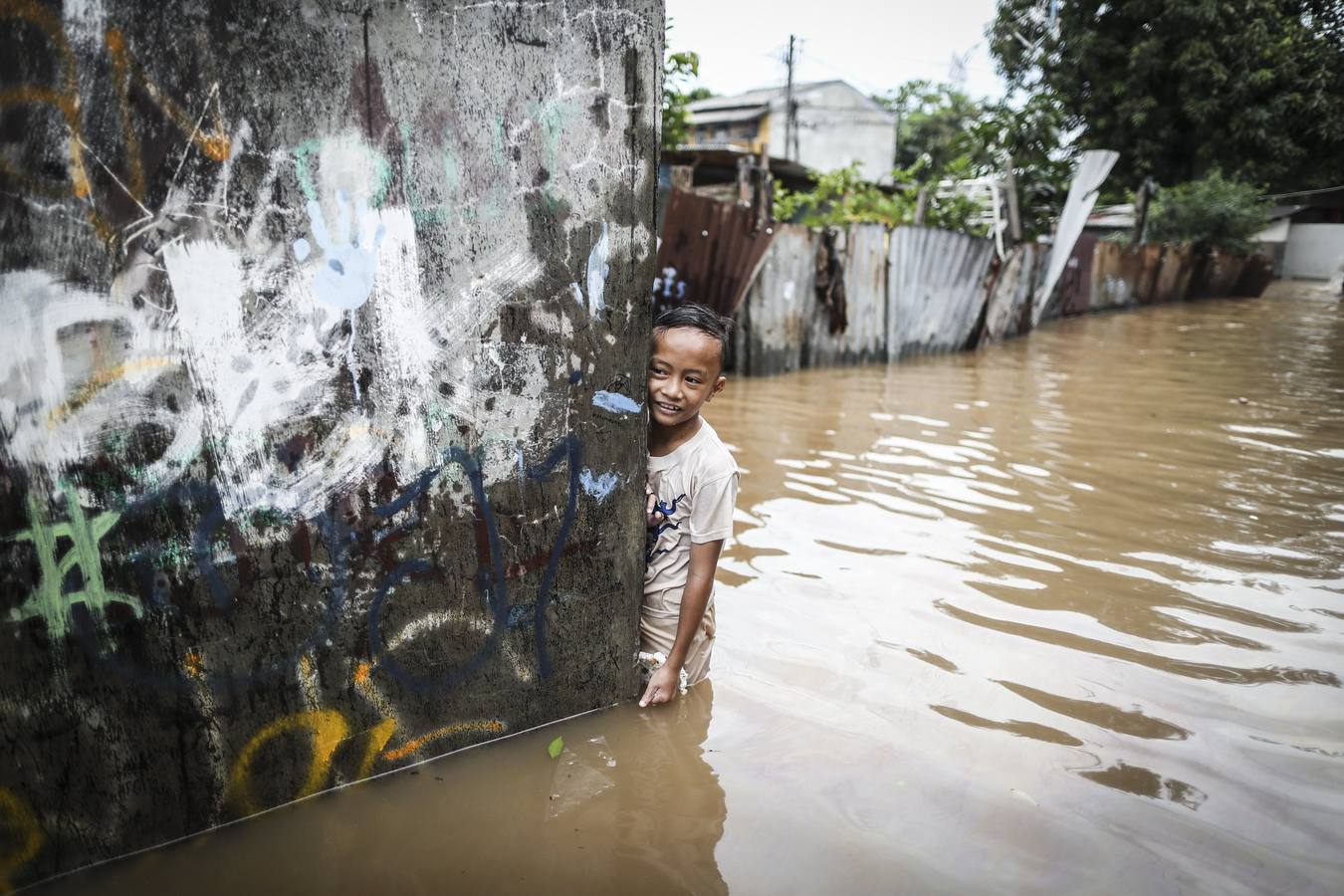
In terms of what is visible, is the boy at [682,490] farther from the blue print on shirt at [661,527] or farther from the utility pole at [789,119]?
the utility pole at [789,119]

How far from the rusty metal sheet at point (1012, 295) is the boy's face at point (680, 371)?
842 centimetres

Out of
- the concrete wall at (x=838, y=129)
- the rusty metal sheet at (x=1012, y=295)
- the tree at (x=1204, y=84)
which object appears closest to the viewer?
the rusty metal sheet at (x=1012, y=295)

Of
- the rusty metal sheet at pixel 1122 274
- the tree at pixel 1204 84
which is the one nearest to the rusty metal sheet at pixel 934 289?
the rusty metal sheet at pixel 1122 274

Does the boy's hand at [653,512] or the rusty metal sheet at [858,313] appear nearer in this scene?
the boy's hand at [653,512]

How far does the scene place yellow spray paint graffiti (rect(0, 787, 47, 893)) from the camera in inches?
60.6

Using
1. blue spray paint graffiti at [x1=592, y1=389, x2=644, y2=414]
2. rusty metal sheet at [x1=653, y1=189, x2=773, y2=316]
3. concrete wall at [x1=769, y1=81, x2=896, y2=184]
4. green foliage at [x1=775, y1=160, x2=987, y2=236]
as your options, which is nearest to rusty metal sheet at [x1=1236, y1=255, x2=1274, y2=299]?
green foliage at [x1=775, y1=160, x2=987, y2=236]

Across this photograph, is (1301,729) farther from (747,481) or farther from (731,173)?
(731,173)

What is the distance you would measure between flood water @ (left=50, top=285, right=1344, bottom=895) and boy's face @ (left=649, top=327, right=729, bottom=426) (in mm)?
863

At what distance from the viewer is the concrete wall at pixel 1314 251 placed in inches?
1039

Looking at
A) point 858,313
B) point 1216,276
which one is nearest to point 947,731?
point 858,313

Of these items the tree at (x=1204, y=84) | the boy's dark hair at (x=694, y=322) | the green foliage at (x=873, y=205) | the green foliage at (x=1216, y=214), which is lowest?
the boy's dark hair at (x=694, y=322)

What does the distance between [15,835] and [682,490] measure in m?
1.55

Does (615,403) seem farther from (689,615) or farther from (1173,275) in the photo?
(1173,275)

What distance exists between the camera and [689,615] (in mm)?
2252
